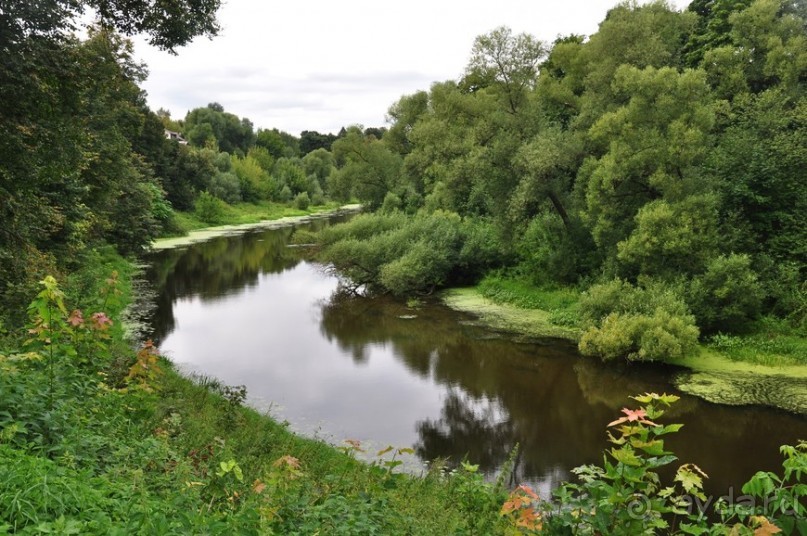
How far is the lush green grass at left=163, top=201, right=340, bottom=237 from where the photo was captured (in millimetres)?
48247

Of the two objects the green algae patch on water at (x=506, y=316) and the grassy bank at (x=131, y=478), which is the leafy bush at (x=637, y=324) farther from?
the grassy bank at (x=131, y=478)

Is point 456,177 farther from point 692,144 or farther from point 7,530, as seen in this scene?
point 7,530

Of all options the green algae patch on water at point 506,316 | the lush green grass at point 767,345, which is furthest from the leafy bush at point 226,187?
the lush green grass at point 767,345

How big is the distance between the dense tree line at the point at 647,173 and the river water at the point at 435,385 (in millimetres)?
1858

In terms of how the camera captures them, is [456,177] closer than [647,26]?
No

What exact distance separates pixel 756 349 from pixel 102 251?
26.4 metres

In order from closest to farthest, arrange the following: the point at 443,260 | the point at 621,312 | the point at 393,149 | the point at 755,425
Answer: the point at 755,425
the point at 621,312
the point at 443,260
the point at 393,149

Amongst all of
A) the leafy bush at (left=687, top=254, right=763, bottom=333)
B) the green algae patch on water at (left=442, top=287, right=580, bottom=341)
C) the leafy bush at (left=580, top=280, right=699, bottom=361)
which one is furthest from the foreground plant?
the green algae patch on water at (left=442, top=287, right=580, bottom=341)

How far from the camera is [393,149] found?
46875 millimetres

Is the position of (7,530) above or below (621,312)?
above

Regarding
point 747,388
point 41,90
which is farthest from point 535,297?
point 41,90

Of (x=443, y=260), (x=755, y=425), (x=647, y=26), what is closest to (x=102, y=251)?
(x=443, y=260)

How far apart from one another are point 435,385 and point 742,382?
7018 millimetres

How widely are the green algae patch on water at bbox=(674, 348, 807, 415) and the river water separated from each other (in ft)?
1.28
